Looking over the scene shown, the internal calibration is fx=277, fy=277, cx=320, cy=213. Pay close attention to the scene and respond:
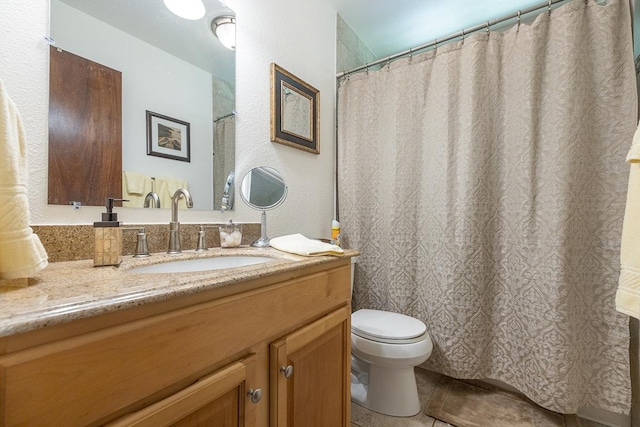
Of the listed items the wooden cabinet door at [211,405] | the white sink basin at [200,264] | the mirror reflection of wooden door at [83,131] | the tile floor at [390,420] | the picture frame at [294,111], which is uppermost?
the picture frame at [294,111]

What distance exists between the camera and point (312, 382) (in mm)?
801

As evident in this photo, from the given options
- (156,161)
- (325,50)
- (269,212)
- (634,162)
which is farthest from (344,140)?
(634,162)

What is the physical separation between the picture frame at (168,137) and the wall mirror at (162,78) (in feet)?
0.05

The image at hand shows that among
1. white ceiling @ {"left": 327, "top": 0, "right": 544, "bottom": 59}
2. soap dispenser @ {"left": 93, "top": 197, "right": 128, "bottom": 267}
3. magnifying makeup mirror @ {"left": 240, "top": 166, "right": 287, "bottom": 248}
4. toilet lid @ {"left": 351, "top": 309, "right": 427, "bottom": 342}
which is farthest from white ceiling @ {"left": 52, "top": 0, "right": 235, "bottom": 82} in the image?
toilet lid @ {"left": 351, "top": 309, "right": 427, "bottom": 342}

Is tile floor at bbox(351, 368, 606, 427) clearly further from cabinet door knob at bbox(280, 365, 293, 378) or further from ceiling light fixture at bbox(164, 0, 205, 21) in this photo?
ceiling light fixture at bbox(164, 0, 205, 21)

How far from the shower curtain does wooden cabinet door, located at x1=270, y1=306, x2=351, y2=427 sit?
77 centimetres

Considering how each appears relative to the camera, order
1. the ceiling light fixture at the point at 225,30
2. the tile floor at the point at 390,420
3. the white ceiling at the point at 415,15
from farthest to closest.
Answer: the white ceiling at the point at 415,15
the tile floor at the point at 390,420
the ceiling light fixture at the point at 225,30

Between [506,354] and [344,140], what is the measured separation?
1.48 metres

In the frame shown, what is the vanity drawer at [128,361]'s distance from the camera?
1.10 feet

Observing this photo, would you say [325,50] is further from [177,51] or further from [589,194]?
[589,194]

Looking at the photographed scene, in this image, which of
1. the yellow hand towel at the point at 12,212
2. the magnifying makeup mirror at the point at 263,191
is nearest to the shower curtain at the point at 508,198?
the magnifying makeup mirror at the point at 263,191

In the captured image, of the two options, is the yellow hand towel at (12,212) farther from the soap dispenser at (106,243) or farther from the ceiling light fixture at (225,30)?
the ceiling light fixture at (225,30)

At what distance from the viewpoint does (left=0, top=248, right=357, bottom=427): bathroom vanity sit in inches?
13.7

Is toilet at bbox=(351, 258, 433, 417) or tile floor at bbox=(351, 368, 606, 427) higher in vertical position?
toilet at bbox=(351, 258, 433, 417)
